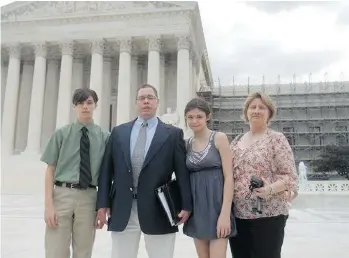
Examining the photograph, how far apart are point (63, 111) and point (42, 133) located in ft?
16.3

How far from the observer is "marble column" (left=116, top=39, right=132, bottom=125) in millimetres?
31391

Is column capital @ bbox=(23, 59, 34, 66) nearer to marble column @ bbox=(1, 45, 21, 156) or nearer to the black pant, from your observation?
marble column @ bbox=(1, 45, 21, 156)

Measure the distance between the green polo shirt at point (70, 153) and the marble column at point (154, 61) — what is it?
89.9 feet

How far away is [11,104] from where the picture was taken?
3394 centimetres

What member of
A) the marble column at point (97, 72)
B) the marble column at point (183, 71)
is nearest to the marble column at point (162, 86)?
the marble column at point (183, 71)

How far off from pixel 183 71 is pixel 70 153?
1112 inches

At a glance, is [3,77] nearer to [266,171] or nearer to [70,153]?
[70,153]

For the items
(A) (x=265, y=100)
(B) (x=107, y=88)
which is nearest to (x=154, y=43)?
(B) (x=107, y=88)

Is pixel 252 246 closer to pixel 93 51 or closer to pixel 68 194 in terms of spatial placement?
pixel 68 194

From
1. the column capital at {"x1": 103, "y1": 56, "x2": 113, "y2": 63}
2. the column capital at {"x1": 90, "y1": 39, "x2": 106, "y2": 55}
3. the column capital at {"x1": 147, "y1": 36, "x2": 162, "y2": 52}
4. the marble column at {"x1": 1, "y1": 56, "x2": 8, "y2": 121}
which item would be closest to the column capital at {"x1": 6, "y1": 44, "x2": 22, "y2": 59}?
the marble column at {"x1": 1, "y1": 56, "x2": 8, "y2": 121}

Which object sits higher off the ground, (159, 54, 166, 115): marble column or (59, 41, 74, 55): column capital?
(59, 41, 74, 55): column capital

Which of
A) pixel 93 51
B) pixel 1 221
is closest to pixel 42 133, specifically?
pixel 93 51

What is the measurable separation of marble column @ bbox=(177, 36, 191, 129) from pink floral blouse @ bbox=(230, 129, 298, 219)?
Result: 2720 centimetres

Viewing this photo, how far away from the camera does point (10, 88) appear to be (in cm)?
3419
